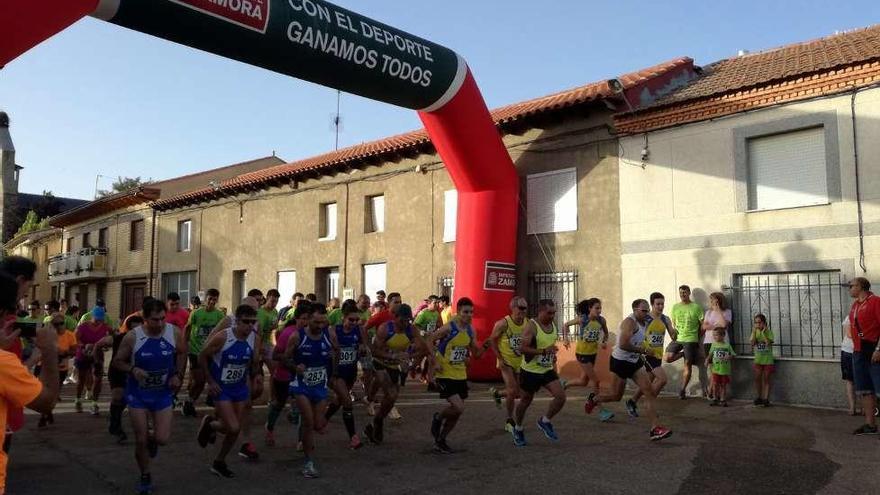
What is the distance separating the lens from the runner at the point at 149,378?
6566 millimetres

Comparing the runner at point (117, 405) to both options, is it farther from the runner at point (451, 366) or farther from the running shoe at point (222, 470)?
the runner at point (451, 366)

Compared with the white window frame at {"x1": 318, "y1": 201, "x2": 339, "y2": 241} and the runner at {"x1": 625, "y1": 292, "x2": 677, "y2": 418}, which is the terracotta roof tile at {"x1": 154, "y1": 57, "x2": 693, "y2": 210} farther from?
the runner at {"x1": 625, "y1": 292, "x2": 677, "y2": 418}

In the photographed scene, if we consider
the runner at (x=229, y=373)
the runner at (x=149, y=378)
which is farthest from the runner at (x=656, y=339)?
the runner at (x=149, y=378)

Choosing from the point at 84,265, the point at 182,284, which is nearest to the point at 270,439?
the point at 182,284

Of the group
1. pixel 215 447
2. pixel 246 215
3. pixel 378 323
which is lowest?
pixel 215 447

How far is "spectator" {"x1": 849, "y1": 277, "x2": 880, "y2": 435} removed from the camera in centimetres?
869

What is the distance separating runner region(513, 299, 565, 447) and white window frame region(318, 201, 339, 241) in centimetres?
1297

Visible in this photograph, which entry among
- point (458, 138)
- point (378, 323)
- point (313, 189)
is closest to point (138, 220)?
point (313, 189)

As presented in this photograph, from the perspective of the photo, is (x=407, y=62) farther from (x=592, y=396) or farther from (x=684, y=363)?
(x=684, y=363)

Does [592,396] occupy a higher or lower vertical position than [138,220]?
lower

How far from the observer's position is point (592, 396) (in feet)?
34.2

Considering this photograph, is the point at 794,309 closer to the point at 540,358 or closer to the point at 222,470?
the point at 540,358

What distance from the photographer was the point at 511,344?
917 cm

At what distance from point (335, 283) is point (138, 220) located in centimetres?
1397
